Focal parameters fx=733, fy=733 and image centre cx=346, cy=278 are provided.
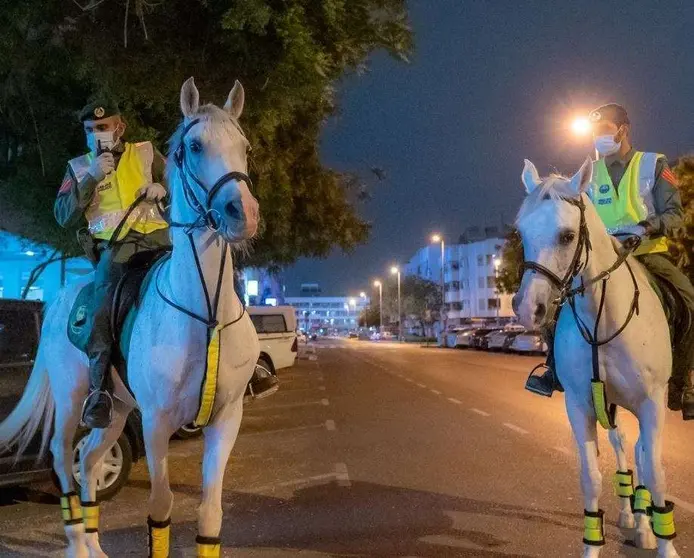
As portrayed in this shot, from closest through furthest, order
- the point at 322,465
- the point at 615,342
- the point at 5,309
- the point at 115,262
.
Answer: the point at 615,342
the point at 115,262
the point at 5,309
the point at 322,465

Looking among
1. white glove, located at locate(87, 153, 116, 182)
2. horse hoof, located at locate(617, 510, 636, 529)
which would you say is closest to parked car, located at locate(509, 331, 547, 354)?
horse hoof, located at locate(617, 510, 636, 529)

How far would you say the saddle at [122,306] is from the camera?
475 centimetres

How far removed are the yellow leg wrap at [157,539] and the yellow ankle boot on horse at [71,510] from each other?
4.12 feet

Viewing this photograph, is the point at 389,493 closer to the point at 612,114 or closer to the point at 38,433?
the point at 38,433

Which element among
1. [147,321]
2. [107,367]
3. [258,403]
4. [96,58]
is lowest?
[258,403]

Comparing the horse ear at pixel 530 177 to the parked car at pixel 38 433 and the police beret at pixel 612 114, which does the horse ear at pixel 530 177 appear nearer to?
the police beret at pixel 612 114

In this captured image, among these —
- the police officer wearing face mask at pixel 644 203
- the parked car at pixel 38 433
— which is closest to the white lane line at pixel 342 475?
the parked car at pixel 38 433

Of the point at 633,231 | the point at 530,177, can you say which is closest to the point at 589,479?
the point at 633,231

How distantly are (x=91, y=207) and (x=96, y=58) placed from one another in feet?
15.1

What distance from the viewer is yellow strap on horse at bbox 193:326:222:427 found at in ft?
13.4

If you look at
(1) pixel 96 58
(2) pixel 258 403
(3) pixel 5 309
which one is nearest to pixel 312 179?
(2) pixel 258 403

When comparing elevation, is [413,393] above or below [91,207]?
below

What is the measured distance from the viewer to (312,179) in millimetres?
19156

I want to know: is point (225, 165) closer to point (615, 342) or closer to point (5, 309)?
point (615, 342)
